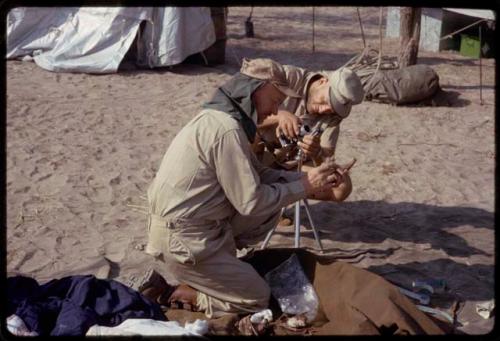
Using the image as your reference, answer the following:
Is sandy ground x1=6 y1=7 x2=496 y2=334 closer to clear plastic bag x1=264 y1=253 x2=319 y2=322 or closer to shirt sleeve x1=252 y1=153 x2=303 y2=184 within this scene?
clear plastic bag x1=264 y1=253 x2=319 y2=322

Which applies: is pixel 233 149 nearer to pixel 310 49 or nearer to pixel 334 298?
pixel 334 298

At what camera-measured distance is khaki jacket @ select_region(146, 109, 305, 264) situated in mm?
3332

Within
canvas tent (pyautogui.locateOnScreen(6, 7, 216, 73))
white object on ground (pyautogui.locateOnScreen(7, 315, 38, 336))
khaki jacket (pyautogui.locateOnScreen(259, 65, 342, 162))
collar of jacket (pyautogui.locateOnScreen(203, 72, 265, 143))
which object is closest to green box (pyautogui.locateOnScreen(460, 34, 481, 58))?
canvas tent (pyautogui.locateOnScreen(6, 7, 216, 73))

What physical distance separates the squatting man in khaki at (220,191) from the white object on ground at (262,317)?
0.05 meters

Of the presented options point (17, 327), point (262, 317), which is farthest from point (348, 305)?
point (17, 327)

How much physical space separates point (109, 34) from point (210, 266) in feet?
22.5

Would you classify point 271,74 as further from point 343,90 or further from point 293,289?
point 293,289

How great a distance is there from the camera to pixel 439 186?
590cm

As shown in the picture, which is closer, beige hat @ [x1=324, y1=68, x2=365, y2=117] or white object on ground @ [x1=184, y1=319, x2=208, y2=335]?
white object on ground @ [x1=184, y1=319, x2=208, y2=335]

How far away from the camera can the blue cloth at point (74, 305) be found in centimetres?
322

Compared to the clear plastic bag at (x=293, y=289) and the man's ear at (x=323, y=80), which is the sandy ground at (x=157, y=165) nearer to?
the clear plastic bag at (x=293, y=289)

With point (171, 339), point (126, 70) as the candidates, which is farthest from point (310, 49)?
point (171, 339)

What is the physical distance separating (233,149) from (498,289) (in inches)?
74.1

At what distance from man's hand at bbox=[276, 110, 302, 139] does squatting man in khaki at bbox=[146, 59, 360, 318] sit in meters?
0.45
